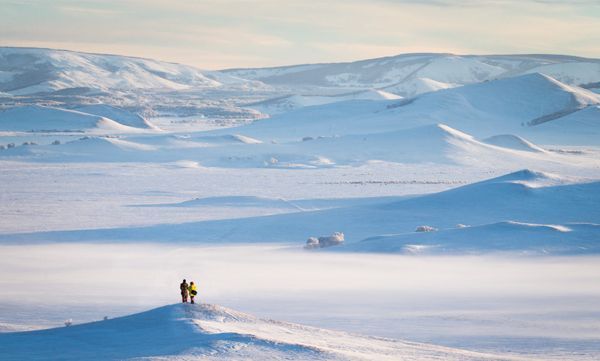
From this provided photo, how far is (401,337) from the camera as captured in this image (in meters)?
17.0

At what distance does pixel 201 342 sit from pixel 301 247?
16.2 m

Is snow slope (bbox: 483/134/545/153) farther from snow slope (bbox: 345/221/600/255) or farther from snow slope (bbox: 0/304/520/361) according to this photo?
snow slope (bbox: 0/304/520/361)

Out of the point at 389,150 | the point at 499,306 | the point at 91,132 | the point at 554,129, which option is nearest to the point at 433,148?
the point at 389,150

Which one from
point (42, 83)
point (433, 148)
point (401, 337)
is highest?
point (42, 83)

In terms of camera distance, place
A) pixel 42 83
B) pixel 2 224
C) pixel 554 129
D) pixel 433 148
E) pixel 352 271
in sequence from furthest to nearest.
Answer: pixel 42 83
pixel 554 129
pixel 433 148
pixel 2 224
pixel 352 271

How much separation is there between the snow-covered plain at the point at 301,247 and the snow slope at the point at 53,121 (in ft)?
76.9

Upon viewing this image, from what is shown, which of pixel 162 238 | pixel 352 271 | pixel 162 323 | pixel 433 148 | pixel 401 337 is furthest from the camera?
pixel 433 148

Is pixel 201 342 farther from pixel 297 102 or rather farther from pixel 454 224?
pixel 297 102

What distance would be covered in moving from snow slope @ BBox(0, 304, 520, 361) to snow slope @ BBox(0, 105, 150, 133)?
275ft

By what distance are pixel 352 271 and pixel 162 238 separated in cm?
881

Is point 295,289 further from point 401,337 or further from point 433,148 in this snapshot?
point 433,148

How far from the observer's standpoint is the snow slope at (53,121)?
99625 millimetres

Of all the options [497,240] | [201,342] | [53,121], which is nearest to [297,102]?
[53,121]

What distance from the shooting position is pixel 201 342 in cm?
1378
